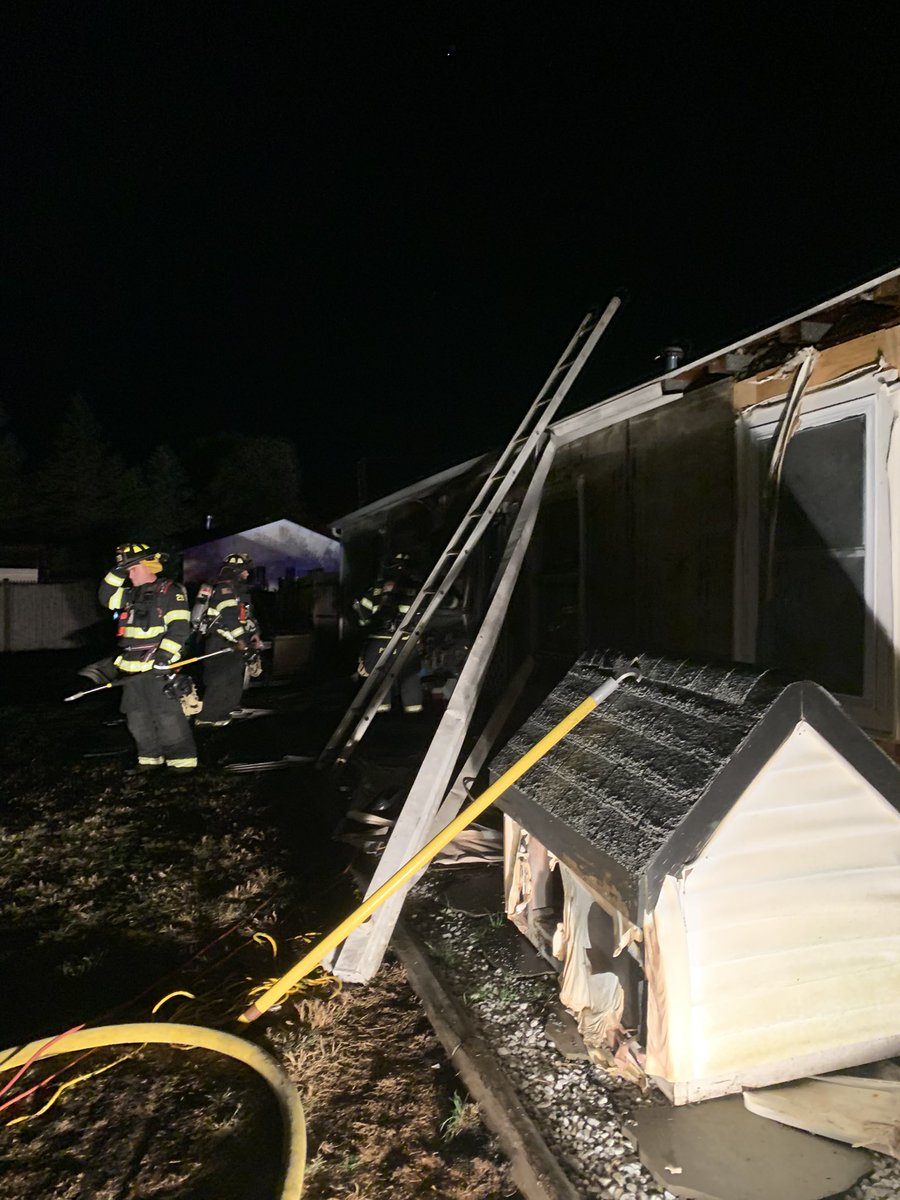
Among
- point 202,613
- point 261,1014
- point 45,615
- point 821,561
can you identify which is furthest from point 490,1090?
point 45,615

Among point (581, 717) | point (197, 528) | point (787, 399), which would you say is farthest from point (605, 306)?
point (197, 528)

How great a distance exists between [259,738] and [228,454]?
3992 centimetres

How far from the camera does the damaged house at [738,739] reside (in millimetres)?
2188

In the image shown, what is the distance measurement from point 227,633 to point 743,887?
6.45 meters

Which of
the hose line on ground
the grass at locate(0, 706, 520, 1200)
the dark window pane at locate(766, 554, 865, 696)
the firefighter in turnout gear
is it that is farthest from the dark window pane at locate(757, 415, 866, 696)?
the firefighter in turnout gear

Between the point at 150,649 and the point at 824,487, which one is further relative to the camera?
the point at 150,649

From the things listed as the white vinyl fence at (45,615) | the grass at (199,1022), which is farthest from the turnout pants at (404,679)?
the white vinyl fence at (45,615)

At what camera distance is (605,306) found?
20.5 ft

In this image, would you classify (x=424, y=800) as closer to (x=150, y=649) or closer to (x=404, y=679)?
(x=150, y=649)

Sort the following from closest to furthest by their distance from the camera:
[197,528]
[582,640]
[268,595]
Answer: [582,640]
[268,595]
[197,528]

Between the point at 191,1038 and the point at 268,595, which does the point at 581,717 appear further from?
the point at 268,595

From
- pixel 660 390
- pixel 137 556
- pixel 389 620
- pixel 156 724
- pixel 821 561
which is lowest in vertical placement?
pixel 156 724

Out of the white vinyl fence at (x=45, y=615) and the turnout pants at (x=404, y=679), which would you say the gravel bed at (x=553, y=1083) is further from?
the white vinyl fence at (x=45, y=615)

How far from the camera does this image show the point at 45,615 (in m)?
19.4
